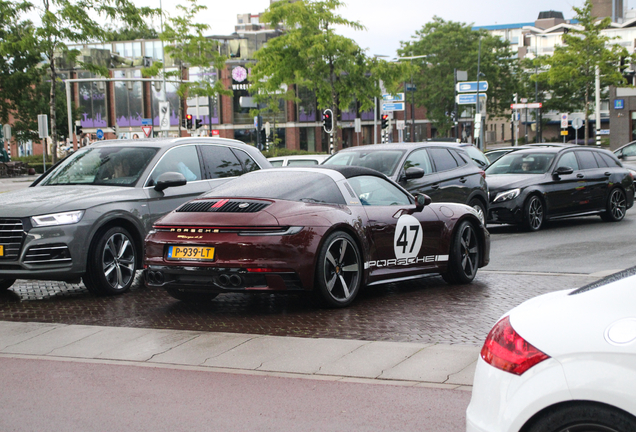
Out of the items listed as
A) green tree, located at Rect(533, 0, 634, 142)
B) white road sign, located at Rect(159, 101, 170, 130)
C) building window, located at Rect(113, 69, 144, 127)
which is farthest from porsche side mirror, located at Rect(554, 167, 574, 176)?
building window, located at Rect(113, 69, 144, 127)

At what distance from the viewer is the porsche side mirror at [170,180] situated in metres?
9.17

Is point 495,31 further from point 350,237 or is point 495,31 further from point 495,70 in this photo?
point 350,237

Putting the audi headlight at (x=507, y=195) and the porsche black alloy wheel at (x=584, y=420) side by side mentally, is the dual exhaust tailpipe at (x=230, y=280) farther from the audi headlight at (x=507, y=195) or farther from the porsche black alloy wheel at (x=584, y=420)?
the audi headlight at (x=507, y=195)

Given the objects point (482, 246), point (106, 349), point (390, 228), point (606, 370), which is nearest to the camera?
point (606, 370)

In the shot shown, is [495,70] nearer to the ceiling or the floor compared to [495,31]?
nearer to the floor

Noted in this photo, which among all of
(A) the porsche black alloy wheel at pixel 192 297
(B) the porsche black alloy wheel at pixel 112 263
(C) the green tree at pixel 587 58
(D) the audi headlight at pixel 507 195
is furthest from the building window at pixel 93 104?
(A) the porsche black alloy wheel at pixel 192 297

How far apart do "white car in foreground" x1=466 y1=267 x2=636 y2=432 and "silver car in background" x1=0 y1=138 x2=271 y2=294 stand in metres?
6.14

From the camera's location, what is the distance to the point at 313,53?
3194 centimetres

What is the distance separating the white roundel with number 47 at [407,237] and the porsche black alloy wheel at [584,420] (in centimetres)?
549

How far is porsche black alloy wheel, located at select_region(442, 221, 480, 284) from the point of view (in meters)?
9.08

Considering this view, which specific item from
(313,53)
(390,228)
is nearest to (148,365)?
(390,228)

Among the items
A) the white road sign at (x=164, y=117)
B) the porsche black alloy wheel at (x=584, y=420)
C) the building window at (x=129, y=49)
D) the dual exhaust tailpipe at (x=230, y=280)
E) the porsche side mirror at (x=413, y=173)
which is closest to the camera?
the porsche black alloy wheel at (x=584, y=420)

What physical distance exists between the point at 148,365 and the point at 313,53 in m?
27.2

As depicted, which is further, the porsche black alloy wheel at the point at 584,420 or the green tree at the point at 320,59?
Result: the green tree at the point at 320,59
